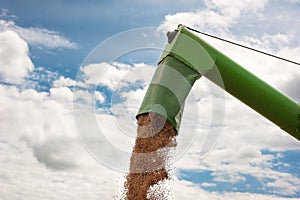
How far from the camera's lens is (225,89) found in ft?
16.8

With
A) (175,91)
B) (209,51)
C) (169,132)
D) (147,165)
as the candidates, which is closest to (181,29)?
(209,51)

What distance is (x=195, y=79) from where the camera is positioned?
4.88 meters

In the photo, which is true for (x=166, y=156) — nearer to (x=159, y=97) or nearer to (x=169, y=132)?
(x=169, y=132)

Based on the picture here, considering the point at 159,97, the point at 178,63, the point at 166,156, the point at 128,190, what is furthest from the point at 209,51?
the point at 128,190

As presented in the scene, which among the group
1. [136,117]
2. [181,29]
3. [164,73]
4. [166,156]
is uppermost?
[181,29]

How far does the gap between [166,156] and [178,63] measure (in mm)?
880

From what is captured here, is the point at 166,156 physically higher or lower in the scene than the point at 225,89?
lower

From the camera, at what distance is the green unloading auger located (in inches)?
185

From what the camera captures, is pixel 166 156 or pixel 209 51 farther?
pixel 209 51

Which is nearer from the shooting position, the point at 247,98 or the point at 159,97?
the point at 159,97

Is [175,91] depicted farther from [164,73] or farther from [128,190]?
[128,190]

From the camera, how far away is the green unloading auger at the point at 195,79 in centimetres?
470

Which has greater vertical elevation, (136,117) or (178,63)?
(178,63)

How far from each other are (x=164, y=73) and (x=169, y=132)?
55 cm
